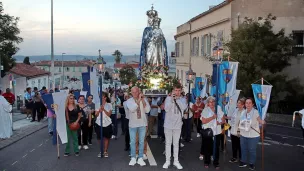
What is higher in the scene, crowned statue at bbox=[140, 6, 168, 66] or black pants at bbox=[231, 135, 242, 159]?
crowned statue at bbox=[140, 6, 168, 66]

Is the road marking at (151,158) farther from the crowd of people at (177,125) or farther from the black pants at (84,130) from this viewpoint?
the black pants at (84,130)

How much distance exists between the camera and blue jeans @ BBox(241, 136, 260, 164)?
9566 millimetres

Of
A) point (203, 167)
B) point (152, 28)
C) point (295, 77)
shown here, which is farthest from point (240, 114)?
point (295, 77)

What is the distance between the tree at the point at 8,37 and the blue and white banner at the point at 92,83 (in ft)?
84.0

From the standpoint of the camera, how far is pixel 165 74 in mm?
14586

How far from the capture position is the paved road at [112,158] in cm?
959

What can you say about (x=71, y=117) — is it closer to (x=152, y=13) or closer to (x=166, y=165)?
(x=166, y=165)

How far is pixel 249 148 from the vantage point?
379 inches

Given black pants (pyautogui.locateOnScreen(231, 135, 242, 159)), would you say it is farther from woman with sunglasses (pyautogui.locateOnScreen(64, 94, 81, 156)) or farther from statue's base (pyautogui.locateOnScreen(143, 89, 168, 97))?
woman with sunglasses (pyautogui.locateOnScreen(64, 94, 81, 156))

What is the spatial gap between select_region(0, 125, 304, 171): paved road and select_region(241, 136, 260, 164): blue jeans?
0.34 metres

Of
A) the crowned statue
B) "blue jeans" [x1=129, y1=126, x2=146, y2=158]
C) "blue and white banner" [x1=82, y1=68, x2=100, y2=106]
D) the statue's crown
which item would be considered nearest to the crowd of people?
"blue jeans" [x1=129, y1=126, x2=146, y2=158]

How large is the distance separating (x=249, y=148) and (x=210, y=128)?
105cm

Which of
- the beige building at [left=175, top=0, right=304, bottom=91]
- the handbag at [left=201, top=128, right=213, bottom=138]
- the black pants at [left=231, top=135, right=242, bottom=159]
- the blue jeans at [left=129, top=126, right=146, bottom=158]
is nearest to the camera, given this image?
the handbag at [left=201, top=128, right=213, bottom=138]

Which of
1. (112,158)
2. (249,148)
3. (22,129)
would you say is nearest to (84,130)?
(112,158)
